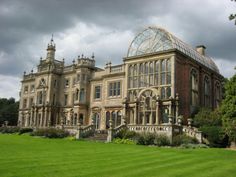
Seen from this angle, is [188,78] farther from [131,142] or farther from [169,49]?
[131,142]

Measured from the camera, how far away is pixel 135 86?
3894 cm

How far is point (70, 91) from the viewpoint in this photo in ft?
167

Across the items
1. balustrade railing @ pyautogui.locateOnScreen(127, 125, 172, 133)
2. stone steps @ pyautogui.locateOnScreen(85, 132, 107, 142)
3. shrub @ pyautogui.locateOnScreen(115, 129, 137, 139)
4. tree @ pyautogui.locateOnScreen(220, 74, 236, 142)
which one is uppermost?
tree @ pyautogui.locateOnScreen(220, 74, 236, 142)

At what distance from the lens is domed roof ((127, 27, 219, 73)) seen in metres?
37.0

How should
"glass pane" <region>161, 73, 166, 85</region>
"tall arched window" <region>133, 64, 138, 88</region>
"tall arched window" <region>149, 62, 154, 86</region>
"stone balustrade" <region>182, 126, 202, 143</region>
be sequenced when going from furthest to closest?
"tall arched window" <region>133, 64, 138, 88</region>, "tall arched window" <region>149, 62, 154, 86</region>, "glass pane" <region>161, 73, 166, 85</region>, "stone balustrade" <region>182, 126, 202, 143</region>

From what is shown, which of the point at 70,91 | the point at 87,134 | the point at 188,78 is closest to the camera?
the point at 87,134

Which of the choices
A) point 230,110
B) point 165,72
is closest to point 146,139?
point 230,110

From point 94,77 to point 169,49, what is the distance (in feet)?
49.7

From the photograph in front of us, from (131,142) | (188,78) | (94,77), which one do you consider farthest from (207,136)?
(94,77)

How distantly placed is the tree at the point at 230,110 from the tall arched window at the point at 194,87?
489 inches

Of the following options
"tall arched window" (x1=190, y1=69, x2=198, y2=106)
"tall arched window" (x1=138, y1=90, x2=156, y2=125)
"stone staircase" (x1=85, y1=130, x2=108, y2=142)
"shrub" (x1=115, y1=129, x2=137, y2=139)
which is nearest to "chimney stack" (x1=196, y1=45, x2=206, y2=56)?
"tall arched window" (x1=190, y1=69, x2=198, y2=106)

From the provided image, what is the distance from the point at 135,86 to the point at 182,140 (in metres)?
14.1

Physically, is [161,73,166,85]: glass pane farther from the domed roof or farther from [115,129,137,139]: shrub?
[115,129,137,139]: shrub

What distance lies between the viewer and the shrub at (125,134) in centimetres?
2973
